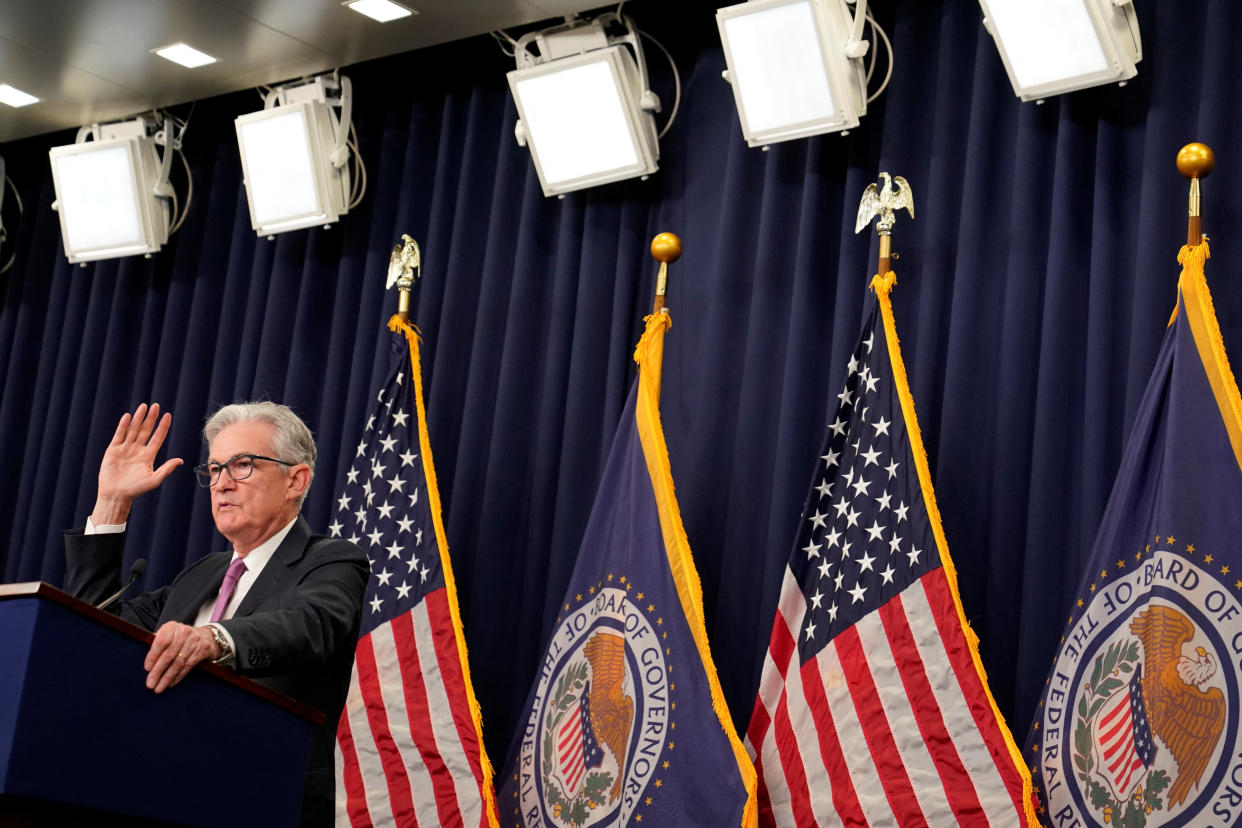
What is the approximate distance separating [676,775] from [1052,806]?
0.93m

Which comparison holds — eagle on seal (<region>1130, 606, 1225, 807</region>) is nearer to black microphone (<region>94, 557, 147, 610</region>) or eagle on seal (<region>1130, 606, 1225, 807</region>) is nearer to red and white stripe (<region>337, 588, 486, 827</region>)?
red and white stripe (<region>337, 588, 486, 827</region>)

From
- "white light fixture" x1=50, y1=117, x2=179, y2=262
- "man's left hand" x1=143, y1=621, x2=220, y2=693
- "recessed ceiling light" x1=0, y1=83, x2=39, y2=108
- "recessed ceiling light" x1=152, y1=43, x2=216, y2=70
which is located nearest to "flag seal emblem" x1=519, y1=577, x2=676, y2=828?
"man's left hand" x1=143, y1=621, x2=220, y2=693

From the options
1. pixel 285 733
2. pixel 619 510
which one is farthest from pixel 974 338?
pixel 285 733

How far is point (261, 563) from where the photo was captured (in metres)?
2.98

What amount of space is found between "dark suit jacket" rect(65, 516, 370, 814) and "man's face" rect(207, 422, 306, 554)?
2.3 inches

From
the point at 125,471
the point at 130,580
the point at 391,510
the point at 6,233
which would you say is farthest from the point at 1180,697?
the point at 6,233

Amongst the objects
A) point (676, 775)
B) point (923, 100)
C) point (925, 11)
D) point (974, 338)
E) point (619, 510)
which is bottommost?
point (676, 775)

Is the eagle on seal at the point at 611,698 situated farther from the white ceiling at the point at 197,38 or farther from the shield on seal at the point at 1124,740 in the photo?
the white ceiling at the point at 197,38

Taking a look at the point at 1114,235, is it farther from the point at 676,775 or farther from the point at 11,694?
the point at 11,694

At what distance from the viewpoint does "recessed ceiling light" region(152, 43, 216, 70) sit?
5375 millimetres

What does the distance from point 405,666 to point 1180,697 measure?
225 cm

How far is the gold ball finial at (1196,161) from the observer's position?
11.6 ft

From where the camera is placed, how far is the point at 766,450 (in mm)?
4355

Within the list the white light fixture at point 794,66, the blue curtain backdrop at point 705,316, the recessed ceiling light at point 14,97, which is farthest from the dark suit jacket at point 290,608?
the recessed ceiling light at point 14,97
